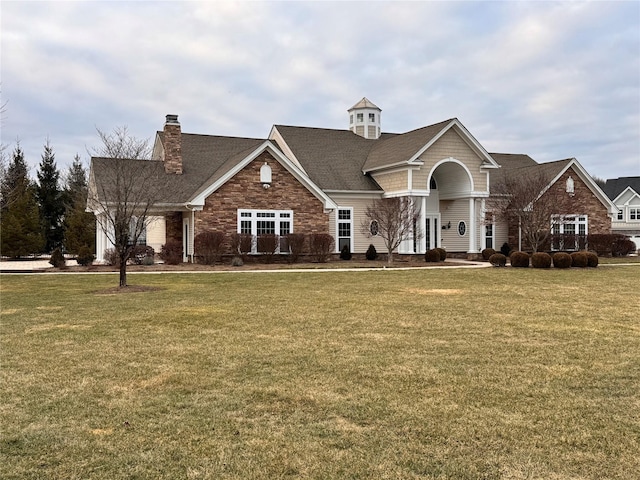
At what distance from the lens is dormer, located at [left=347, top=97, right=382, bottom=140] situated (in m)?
38.8

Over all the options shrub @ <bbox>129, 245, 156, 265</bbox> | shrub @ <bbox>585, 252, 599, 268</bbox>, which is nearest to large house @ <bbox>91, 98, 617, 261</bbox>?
shrub @ <bbox>129, 245, 156, 265</bbox>

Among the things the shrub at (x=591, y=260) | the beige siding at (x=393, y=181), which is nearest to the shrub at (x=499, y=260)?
the shrub at (x=591, y=260)

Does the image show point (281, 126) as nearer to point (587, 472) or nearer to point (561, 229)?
point (561, 229)

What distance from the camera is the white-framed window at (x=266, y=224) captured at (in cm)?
2762

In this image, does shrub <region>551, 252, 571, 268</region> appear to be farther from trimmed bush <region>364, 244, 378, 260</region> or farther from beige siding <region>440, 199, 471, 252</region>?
trimmed bush <region>364, 244, 378, 260</region>

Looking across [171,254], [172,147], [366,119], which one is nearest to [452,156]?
[366,119]

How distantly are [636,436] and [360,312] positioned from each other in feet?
23.1

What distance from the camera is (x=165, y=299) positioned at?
13898 millimetres

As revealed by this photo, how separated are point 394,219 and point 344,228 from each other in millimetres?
3847

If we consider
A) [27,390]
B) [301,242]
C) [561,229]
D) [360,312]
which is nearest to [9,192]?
[301,242]

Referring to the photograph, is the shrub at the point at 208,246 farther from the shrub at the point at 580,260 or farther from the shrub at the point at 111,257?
the shrub at the point at 580,260

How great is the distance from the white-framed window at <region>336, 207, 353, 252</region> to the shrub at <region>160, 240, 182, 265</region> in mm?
8484

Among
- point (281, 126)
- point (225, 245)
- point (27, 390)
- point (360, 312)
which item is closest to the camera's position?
point (27, 390)

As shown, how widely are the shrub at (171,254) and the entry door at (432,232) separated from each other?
47.6ft
